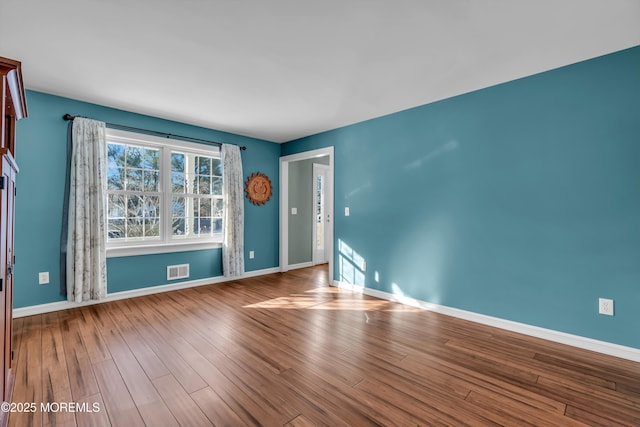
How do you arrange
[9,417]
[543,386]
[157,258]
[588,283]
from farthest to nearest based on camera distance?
[157,258]
[588,283]
[543,386]
[9,417]

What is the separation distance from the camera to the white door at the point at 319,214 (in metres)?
6.30

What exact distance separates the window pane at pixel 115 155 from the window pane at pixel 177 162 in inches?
24.7

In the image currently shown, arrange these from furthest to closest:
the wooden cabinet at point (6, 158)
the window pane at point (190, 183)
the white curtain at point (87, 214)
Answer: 1. the window pane at point (190, 183)
2. the white curtain at point (87, 214)
3. the wooden cabinet at point (6, 158)

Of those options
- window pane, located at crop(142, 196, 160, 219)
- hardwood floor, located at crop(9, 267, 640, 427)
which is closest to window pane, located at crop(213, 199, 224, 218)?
window pane, located at crop(142, 196, 160, 219)

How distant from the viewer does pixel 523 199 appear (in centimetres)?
284

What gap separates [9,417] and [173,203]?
9.89ft

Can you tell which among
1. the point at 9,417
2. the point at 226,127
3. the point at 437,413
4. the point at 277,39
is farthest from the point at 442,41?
the point at 9,417

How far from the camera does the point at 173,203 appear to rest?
4.35 m

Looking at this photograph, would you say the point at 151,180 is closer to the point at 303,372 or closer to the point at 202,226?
the point at 202,226

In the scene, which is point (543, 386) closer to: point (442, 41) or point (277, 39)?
point (442, 41)

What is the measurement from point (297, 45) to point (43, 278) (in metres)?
3.67

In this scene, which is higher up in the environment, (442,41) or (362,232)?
(442,41)

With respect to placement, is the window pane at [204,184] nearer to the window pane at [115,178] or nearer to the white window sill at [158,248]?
the white window sill at [158,248]

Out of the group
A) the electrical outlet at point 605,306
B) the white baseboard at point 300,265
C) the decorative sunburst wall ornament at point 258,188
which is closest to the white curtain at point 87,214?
the decorative sunburst wall ornament at point 258,188
